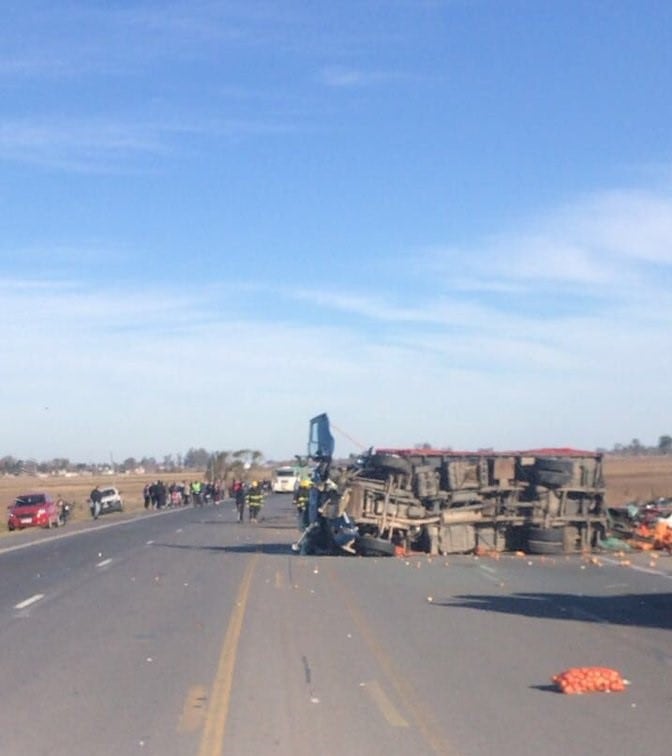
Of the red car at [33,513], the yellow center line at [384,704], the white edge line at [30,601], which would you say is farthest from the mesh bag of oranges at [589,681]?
the red car at [33,513]

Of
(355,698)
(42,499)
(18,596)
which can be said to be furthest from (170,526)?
(355,698)

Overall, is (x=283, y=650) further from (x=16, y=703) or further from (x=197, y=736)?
(x=197, y=736)

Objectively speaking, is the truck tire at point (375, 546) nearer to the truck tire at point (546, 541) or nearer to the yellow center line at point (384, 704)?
the truck tire at point (546, 541)

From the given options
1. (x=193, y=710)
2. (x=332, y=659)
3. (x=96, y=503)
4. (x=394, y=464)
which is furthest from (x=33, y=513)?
(x=193, y=710)

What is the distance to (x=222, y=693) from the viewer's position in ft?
37.4

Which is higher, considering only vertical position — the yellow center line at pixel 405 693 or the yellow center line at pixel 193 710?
the yellow center line at pixel 405 693

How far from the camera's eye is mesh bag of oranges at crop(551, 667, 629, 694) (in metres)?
11.5

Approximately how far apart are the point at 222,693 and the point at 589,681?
3201mm

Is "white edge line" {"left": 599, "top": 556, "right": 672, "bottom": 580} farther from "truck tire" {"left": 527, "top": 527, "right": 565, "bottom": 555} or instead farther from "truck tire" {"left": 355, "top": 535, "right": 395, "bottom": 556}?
"truck tire" {"left": 355, "top": 535, "right": 395, "bottom": 556}

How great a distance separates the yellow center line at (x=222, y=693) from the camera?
927cm

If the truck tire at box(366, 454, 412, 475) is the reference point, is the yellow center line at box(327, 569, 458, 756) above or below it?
below

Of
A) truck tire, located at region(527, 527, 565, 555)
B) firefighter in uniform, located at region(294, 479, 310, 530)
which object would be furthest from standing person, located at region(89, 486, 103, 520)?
truck tire, located at region(527, 527, 565, 555)

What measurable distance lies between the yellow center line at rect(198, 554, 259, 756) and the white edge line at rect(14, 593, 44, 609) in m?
3.30

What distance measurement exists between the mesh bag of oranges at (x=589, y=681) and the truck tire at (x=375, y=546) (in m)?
18.8
